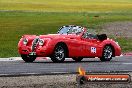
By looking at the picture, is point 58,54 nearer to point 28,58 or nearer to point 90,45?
point 28,58

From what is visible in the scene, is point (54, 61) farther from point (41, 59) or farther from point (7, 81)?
point (7, 81)

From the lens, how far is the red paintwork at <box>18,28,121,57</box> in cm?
2395

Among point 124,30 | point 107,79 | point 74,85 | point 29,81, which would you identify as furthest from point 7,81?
point 124,30

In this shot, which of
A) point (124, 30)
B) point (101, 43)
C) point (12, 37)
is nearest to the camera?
point (101, 43)

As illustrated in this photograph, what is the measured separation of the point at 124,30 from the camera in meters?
49.0

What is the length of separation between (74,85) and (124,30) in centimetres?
3342

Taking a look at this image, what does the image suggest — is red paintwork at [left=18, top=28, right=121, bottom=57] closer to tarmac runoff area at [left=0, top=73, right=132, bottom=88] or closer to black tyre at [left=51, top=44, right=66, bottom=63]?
black tyre at [left=51, top=44, right=66, bottom=63]

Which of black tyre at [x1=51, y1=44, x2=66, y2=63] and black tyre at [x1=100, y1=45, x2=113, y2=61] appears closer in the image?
black tyre at [x1=51, y1=44, x2=66, y2=63]

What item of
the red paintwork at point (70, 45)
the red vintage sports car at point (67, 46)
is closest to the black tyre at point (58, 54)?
the red vintage sports car at point (67, 46)

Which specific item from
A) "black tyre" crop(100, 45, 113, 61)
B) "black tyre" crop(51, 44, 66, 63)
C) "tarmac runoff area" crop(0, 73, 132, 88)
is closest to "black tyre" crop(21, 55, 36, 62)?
"black tyre" crop(51, 44, 66, 63)

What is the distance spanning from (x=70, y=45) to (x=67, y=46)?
0.64 feet

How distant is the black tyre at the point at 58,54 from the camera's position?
2398 centimetres

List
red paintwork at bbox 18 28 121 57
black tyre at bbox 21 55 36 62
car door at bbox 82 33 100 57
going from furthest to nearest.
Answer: car door at bbox 82 33 100 57, black tyre at bbox 21 55 36 62, red paintwork at bbox 18 28 121 57

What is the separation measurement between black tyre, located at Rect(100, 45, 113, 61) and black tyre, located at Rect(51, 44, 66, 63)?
2.39 m
